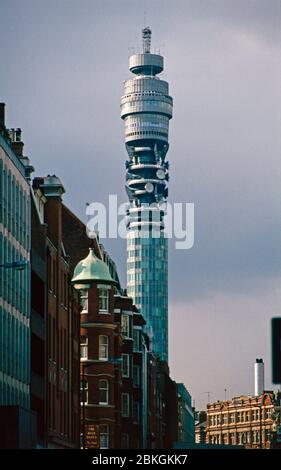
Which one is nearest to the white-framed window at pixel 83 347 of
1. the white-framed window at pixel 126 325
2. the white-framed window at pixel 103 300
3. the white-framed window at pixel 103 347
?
the white-framed window at pixel 103 347

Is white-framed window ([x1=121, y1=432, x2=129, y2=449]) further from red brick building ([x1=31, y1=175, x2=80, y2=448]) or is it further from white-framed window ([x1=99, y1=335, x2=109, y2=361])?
red brick building ([x1=31, y1=175, x2=80, y2=448])

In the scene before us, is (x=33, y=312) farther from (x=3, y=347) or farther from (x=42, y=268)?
(x=3, y=347)

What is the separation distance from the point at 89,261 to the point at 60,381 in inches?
777

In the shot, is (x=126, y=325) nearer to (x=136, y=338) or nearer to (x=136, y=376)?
(x=136, y=376)

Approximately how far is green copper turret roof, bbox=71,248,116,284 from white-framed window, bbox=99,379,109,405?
24.2ft

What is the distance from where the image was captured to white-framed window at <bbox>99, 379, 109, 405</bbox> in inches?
4680

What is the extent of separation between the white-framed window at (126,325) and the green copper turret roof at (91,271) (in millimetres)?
18950

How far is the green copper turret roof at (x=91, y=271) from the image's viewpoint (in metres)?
114

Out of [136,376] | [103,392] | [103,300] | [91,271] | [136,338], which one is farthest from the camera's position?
[136,338]

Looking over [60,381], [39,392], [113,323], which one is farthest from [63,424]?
[113,323]

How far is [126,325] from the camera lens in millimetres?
139875

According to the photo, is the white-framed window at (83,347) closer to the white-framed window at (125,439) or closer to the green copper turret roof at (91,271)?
the green copper turret roof at (91,271)

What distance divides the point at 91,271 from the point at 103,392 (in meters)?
9.60

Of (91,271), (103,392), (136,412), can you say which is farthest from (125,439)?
(91,271)
